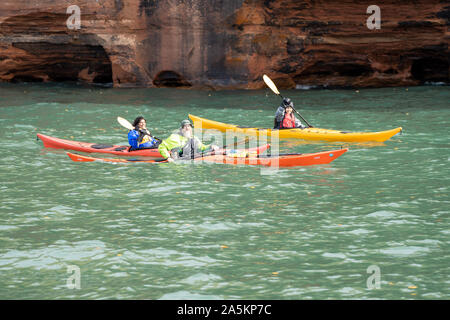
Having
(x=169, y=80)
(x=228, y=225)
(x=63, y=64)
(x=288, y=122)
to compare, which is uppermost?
(x=63, y=64)

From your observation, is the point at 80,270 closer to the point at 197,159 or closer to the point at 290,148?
the point at 197,159

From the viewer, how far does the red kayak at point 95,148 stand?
1121 centimetres

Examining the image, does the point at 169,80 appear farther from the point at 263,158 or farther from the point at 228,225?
the point at 228,225

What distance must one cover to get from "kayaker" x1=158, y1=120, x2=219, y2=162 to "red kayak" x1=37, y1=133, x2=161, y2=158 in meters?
0.53

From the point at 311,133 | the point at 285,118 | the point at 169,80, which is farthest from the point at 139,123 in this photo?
the point at 169,80

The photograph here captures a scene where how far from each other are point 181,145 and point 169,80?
11.5 meters

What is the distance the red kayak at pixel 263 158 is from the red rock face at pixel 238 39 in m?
10.8

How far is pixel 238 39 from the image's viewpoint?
68.5 ft

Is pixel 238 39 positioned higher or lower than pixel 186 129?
higher

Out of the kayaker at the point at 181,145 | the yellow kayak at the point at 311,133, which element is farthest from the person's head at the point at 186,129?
the yellow kayak at the point at 311,133

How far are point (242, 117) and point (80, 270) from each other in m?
10.5

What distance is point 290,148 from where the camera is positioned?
39.7 feet
